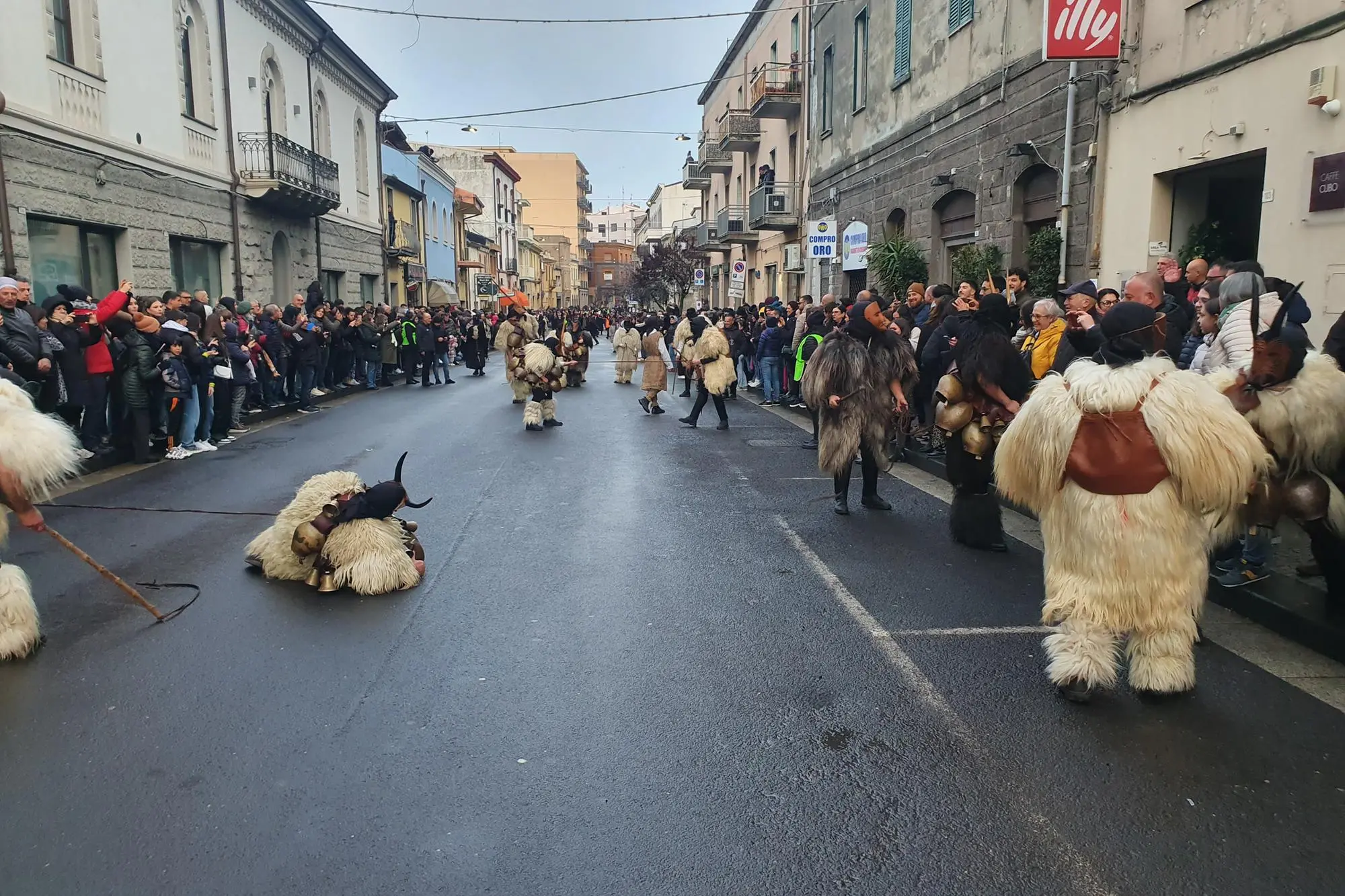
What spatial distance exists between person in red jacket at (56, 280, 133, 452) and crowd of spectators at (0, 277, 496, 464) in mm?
12

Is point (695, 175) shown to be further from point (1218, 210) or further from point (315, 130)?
point (1218, 210)

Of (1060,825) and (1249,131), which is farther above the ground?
(1249,131)

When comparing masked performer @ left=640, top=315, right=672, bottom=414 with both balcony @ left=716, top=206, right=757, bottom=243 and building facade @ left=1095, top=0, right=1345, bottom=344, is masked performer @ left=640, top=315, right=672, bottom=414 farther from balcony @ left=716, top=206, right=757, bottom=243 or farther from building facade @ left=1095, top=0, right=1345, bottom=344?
balcony @ left=716, top=206, right=757, bottom=243

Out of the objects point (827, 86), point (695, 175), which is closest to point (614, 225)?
point (695, 175)

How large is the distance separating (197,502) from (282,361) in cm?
794

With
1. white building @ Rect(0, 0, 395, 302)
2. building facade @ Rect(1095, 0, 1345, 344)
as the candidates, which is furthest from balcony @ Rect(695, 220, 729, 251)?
building facade @ Rect(1095, 0, 1345, 344)

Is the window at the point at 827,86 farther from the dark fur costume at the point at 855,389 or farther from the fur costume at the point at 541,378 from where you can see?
the dark fur costume at the point at 855,389

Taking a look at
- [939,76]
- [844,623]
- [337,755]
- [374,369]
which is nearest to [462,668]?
[337,755]

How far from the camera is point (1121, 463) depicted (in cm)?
396

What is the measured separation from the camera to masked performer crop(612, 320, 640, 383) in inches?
926

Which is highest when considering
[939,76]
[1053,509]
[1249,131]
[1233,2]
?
[939,76]

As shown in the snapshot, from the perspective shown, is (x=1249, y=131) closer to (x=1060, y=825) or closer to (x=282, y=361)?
(x=1060, y=825)

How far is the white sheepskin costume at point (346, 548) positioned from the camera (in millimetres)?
5707

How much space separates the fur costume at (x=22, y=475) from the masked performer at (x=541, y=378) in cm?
864
